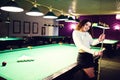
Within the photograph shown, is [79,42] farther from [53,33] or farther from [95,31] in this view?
[53,33]

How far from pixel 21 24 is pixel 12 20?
0.82 meters

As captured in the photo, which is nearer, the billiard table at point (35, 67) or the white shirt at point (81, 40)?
the billiard table at point (35, 67)

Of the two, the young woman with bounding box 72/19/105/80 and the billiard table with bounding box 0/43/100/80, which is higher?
the young woman with bounding box 72/19/105/80

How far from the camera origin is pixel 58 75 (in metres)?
2.02

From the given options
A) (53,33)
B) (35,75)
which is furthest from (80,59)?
(53,33)

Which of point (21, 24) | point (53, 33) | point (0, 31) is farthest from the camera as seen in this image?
point (53, 33)

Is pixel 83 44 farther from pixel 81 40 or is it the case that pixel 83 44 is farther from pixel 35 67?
pixel 35 67

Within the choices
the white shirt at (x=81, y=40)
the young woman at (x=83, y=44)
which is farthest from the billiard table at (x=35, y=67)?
the white shirt at (x=81, y=40)

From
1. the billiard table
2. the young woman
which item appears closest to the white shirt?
the young woman

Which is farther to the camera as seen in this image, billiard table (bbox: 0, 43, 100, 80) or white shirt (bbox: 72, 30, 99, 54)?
white shirt (bbox: 72, 30, 99, 54)

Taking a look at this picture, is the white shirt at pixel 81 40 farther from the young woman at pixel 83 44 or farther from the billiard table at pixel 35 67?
the billiard table at pixel 35 67

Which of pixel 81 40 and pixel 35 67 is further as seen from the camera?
pixel 81 40

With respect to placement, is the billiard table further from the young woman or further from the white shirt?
the white shirt

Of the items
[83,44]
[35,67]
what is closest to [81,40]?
[83,44]
